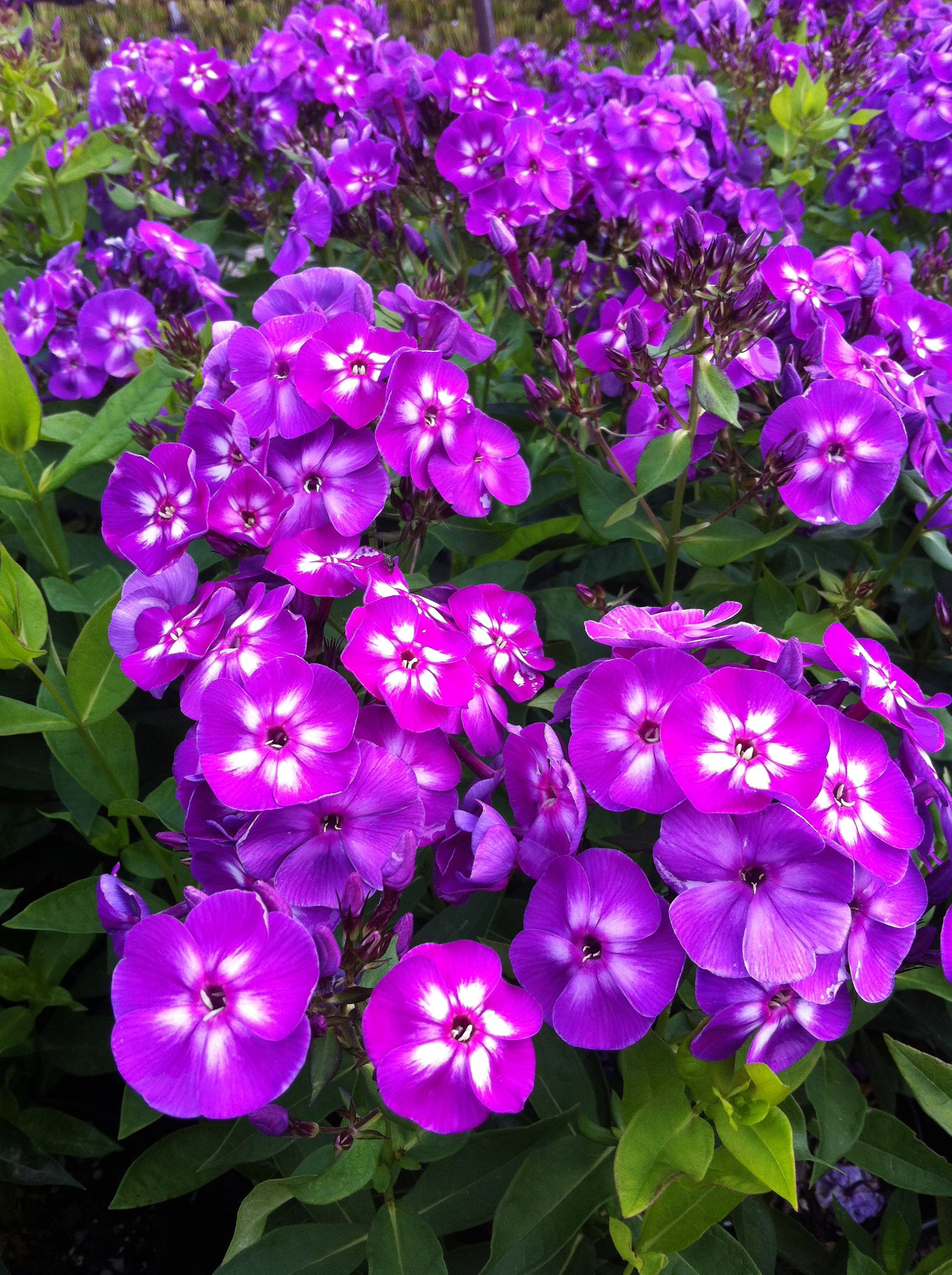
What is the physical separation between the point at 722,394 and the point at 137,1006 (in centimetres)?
96

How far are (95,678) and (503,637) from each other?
1.89ft

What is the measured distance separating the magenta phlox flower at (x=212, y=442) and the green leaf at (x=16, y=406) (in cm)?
37

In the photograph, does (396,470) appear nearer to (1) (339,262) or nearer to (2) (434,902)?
(2) (434,902)

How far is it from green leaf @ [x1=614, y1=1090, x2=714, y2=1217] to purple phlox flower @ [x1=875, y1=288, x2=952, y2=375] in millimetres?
1218

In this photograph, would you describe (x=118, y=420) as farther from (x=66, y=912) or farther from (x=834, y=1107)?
(x=834, y=1107)

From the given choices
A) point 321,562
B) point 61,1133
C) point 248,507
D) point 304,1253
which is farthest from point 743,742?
point 61,1133

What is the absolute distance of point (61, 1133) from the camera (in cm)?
147

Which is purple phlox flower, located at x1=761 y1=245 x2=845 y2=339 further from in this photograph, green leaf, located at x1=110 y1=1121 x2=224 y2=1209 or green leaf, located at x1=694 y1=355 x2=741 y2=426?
green leaf, located at x1=110 y1=1121 x2=224 y2=1209

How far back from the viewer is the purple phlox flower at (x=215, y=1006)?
73 cm

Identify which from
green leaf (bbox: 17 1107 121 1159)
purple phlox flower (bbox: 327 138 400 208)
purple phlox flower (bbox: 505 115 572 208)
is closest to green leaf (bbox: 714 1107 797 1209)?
green leaf (bbox: 17 1107 121 1159)

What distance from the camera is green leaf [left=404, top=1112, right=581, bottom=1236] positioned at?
113 centimetres

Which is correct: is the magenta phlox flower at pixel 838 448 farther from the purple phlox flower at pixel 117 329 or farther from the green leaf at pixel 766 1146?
the purple phlox flower at pixel 117 329

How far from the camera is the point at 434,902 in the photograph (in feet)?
4.72

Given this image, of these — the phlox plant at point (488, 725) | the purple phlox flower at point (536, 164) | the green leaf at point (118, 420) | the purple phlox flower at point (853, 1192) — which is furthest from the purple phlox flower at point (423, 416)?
the purple phlox flower at point (853, 1192)
